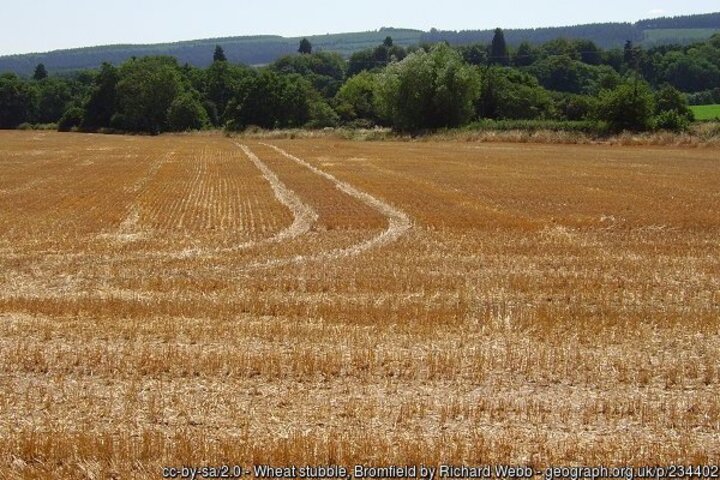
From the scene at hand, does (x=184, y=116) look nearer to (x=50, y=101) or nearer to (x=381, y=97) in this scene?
(x=381, y=97)

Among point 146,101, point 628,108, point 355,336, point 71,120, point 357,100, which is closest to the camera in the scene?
point 355,336

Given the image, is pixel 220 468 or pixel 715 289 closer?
pixel 220 468

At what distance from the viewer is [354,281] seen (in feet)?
59.0

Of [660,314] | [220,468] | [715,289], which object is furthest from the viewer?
[715,289]

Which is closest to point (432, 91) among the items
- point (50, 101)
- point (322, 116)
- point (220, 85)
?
point (322, 116)

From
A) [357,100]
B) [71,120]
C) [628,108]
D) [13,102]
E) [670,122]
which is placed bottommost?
[71,120]

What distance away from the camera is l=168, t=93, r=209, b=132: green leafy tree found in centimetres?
14438

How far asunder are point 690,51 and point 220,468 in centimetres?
20942

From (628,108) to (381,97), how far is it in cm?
3474

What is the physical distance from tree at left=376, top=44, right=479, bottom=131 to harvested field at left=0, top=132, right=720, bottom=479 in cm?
7301

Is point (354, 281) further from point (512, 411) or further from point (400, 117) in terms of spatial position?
point (400, 117)

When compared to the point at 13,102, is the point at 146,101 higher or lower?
lower

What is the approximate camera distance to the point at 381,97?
360 feet

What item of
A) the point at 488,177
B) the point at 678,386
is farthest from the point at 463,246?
the point at 488,177
